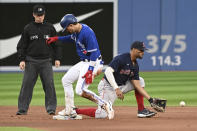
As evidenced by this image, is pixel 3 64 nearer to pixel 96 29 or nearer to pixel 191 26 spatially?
pixel 96 29

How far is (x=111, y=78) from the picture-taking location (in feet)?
32.8

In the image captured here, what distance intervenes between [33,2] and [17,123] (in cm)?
1561

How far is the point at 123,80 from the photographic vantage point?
10.3 m

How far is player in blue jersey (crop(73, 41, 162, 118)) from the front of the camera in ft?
33.0

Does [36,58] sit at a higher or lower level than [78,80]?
higher

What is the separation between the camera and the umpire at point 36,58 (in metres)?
11.0

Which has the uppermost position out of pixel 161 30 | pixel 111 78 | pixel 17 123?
pixel 161 30

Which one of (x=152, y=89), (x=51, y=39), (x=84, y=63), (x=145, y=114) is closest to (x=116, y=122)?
(x=145, y=114)

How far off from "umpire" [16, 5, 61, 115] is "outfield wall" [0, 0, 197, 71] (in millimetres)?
13627

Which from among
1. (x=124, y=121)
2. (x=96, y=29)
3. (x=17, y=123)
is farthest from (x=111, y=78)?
(x=96, y=29)

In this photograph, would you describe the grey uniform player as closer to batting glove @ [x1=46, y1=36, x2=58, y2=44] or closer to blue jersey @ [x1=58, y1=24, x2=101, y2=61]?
blue jersey @ [x1=58, y1=24, x2=101, y2=61]

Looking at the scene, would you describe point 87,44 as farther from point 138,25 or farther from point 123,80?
point 138,25

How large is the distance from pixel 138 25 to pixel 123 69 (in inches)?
596

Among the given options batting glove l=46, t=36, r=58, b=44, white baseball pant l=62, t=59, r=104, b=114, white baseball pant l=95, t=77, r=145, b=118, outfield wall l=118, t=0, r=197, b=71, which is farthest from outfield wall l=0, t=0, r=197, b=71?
white baseball pant l=62, t=59, r=104, b=114
